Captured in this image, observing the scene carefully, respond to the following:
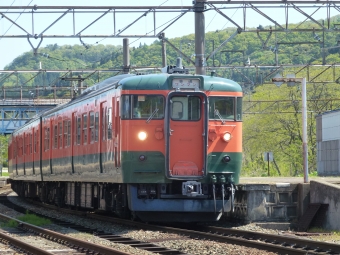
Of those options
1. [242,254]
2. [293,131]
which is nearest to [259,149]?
[293,131]

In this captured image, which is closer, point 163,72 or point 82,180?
point 163,72

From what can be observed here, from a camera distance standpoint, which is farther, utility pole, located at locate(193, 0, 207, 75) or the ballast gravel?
utility pole, located at locate(193, 0, 207, 75)

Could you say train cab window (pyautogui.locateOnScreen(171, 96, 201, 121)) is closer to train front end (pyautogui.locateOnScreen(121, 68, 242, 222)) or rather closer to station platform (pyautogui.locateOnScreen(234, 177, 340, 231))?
train front end (pyautogui.locateOnScreen(121, 68, 242, 222))

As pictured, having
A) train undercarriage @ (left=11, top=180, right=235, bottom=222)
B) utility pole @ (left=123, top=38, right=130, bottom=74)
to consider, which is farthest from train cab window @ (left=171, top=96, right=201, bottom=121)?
utility pole @ (left=123, top=38, right=130, bottom=74)

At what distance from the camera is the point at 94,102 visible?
1762 centimetres

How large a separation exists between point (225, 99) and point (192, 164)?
1.45 meters

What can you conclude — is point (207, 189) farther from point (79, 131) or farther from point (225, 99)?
point (79, 131)

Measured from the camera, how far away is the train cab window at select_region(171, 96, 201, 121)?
15.1 m

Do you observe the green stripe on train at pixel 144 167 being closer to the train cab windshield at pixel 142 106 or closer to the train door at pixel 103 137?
the train cab windshield at pixel 142 106

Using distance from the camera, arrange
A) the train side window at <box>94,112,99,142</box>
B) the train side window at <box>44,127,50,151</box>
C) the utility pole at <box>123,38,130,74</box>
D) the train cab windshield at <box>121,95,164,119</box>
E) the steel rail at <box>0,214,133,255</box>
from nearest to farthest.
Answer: the steel rail at <box>0,214,133,255</box>
the train cab windshield at <box>121,95,164,119</box>
the train side window at <box>94,112,99,142</box>
the train side window at <box>44,127,50,151</box>
the utility pole at <box>123,38,130,74</box>

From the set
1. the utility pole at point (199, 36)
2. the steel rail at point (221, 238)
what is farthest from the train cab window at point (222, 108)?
the utility pole at point (199, 36)

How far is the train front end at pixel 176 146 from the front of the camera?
48.9ft

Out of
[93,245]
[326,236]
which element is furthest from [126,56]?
[93,245]

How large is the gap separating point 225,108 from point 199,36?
502 cm
